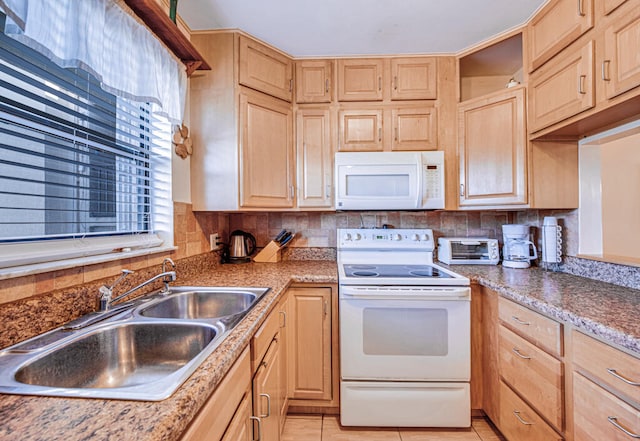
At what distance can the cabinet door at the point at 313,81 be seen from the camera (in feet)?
6.52

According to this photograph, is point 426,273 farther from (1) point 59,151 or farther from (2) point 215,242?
(1) point 59,151

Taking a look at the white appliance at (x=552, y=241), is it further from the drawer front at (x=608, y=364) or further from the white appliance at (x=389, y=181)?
the drawer front at (x=608, y=364)

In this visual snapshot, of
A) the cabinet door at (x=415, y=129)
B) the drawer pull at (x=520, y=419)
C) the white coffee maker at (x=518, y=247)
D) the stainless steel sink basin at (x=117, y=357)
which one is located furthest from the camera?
the cabinet door at (x=415, y=129)

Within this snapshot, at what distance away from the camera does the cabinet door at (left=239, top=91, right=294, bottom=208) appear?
5.90 ft

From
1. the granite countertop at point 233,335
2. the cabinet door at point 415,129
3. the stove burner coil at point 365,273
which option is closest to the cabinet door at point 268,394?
the granite countertop at point 233,335

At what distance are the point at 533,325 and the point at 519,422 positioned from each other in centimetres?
50

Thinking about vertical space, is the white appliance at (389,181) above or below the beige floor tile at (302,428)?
above

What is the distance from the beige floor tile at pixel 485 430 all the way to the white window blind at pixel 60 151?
83.1 inches

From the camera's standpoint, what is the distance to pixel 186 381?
2.01 ft

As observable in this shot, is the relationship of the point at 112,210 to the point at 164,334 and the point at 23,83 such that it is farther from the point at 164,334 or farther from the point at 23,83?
the point at 164,334

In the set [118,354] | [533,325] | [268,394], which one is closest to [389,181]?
[533,325]

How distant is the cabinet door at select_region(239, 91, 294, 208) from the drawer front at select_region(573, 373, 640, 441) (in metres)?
1.66

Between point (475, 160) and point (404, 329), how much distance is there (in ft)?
3.88

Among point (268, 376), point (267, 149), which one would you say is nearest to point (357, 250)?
point (267, 149)
